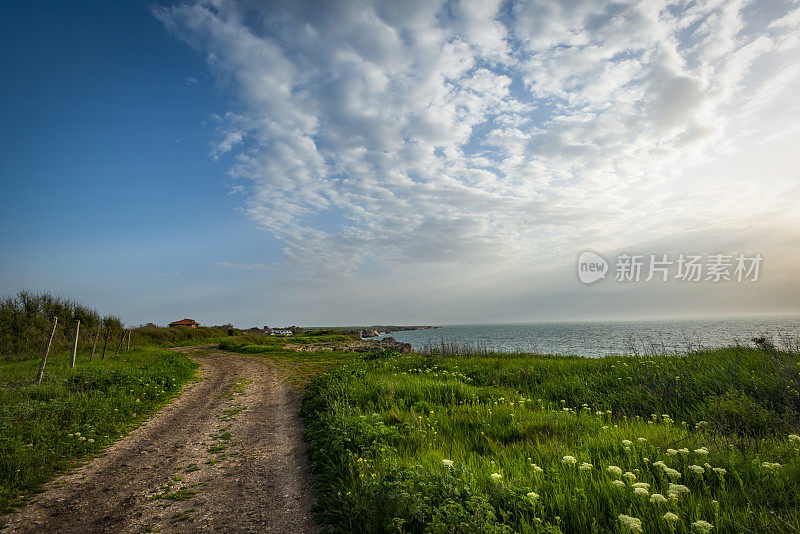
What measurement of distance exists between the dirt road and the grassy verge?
59cm

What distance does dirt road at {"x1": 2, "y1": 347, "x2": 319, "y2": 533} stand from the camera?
16.1 feet

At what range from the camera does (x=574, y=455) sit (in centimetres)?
528

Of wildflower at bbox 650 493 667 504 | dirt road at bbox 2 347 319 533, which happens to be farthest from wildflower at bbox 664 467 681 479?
dirt road at bbox 2 347 319 533

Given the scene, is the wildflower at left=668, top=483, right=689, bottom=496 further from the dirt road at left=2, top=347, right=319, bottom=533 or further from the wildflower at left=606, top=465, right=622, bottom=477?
the dirt road at left=2, top=347, right=319, bottom=533

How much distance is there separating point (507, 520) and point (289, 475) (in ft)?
15.0

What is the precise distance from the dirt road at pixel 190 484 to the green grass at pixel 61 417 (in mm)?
475

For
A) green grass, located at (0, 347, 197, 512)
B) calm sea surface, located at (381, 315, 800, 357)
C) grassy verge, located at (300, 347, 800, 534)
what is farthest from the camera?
calm sea surface, located at (381, 315, 800, 357)

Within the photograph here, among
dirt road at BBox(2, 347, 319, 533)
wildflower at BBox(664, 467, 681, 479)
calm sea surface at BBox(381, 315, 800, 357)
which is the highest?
wildflower at BBox(664, 467, 681, 479)

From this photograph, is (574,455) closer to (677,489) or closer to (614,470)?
(614,470)

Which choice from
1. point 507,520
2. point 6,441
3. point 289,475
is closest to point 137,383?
point 6,441

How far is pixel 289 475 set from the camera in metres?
6.41

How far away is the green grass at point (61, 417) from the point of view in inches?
247

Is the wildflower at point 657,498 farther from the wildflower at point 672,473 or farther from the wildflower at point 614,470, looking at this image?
the wildflower at point 672,473

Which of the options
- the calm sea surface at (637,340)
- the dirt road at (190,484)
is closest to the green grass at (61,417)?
the dirt road at (190,484)
